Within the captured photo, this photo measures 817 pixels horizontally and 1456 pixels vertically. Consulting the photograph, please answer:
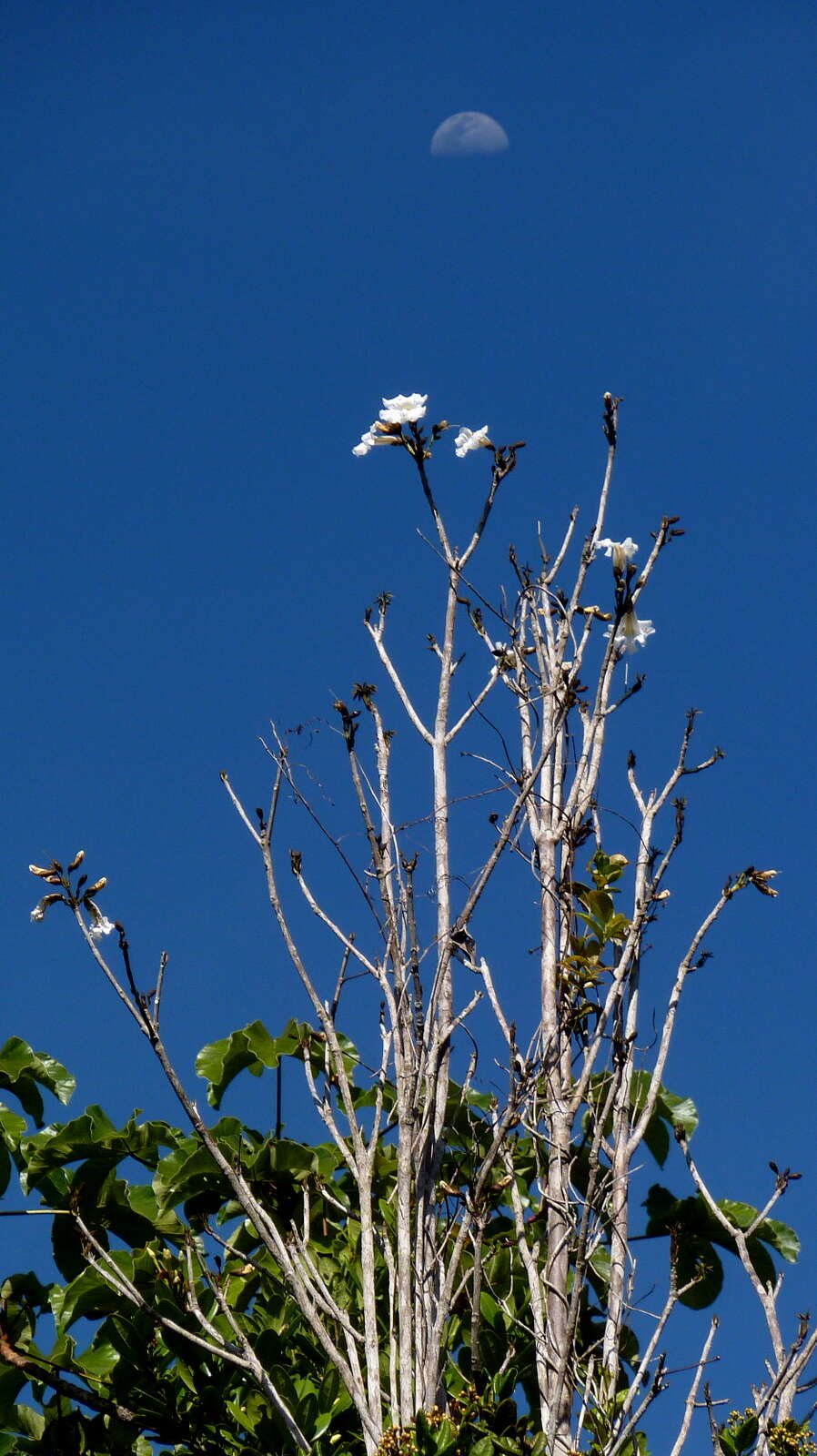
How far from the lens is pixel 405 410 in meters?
3.57

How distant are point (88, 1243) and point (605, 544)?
2149mm

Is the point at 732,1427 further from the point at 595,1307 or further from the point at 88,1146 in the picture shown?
the point at 88,1146

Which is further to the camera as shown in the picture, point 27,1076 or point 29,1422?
point 27,1076

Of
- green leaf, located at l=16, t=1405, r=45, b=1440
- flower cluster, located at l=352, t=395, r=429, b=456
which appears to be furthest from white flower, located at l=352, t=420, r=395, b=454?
green leaf, located at l=16, t=1405, r=45, b=1440

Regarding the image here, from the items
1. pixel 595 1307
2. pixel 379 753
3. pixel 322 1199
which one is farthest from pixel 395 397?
pixel 595 1307

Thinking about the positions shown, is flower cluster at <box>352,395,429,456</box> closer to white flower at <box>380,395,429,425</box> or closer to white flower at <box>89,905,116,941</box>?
white flower at <box>380,395,429,425</box>

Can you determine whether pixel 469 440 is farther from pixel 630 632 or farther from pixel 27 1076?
pixel 27 1076

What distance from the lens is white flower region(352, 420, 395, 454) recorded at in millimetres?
3596

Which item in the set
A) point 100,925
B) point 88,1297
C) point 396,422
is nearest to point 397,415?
point 396,422

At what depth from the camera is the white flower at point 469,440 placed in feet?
12.1

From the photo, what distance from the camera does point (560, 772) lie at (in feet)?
11.9

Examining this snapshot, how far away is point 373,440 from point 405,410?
116 mm

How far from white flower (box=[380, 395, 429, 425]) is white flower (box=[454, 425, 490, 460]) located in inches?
7.0

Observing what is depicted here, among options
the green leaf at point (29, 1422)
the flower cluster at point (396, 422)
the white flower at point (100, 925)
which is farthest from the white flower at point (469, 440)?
the green leaf at point (29, 1422)
